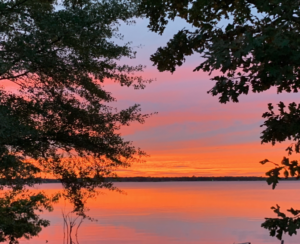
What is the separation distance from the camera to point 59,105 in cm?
992

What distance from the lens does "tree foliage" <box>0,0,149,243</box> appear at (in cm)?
877

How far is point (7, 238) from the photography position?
1207cm

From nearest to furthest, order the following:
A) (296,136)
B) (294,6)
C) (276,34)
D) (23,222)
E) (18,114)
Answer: (276,34) → (294,6) → (296,136) → (18,114) → (23,222)

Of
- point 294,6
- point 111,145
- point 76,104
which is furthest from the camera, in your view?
point 111,145

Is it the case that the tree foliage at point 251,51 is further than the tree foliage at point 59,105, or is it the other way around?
the tree foliage at point 59,105

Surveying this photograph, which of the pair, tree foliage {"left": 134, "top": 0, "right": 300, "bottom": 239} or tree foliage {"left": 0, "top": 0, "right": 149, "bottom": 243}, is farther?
tree foliage {"left": 0, "top": 0, "right": 149, "bottom": 243}

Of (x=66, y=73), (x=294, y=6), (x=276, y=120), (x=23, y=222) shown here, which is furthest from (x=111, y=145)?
(x=294, y=6)

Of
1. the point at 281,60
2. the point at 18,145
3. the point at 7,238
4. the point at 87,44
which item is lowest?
the point at 7,238

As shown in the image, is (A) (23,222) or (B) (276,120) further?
(A) (23,222)

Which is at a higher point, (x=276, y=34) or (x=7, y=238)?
(x=276, y=34)

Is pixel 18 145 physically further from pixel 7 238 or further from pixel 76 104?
pixel 7 238

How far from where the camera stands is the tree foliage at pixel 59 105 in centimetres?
877

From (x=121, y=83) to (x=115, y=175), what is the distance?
255cm

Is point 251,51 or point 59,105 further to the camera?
point 59,105
